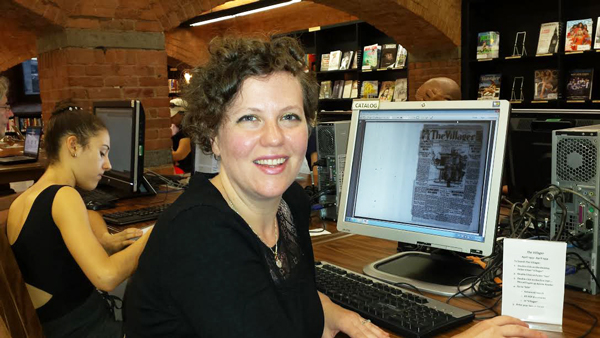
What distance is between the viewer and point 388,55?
6.45 metres

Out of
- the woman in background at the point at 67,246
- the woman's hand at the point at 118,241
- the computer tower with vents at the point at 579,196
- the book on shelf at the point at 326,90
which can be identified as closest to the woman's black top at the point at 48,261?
the woman in background at the point at 67,246

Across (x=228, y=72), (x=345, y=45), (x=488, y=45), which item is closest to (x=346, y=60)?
(x=345, y=45)

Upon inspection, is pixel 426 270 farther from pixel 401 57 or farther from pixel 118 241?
pixel 401 57

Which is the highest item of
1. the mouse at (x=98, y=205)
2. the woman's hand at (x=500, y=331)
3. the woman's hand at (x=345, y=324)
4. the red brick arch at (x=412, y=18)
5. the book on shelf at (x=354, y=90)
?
the red brick arch at (x=412, y=18)

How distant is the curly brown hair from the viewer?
1.12m

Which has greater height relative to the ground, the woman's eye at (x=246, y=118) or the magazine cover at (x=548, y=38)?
the magazine cover at (x=548, y=38)

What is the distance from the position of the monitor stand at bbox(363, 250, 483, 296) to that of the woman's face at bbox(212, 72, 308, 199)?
1.51ft

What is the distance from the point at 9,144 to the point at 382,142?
17.6 ft

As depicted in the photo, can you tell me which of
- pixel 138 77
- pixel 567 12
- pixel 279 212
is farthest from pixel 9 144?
pixel 567 12

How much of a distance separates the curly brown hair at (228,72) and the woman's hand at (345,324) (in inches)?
18.6

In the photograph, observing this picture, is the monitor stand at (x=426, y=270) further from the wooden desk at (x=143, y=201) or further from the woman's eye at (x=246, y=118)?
the wooden desk at (x=143, y=201)

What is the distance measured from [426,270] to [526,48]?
4.64 metres

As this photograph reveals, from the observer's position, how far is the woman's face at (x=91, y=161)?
1914 mm

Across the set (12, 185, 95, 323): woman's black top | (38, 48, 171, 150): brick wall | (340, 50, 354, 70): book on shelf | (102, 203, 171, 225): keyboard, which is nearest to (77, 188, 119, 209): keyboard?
(102, 203, 171, 225): keyboard
